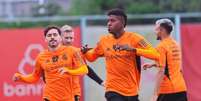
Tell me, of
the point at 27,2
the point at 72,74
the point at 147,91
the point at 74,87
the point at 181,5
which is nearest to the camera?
the point at 72,74

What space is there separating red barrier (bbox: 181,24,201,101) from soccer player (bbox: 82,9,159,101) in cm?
556

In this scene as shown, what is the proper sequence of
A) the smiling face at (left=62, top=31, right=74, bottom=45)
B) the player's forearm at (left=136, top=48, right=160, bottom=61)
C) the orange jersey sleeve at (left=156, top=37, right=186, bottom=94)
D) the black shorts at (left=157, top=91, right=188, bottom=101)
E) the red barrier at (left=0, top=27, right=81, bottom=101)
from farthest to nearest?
the red barrier at (left=0, top=27, right=81, bottom=101), the smiling face at (left=62, top=31, right=74, bottom=45), the black shorts at (left=157, top=91, right=188, bottom=101), the orange jersey sleeve at (left=156, top=37, right=186, bottom=94), the player's forearm at (left=136, top=48, right=160, bottom=61)

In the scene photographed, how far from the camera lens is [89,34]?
17.0 m

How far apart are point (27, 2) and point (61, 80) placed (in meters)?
41.7

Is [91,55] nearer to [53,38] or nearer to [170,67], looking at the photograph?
[53,38]

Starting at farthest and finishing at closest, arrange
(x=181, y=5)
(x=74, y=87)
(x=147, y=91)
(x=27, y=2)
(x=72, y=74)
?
1. (x=27, y=2)
2. (x=181, y=5)
3. (x=147, y=91)
4. (x=74, y=87)
5. (x=72, y=74)

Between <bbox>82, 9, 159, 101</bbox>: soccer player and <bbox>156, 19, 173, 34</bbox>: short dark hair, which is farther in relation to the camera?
<bbox>156, 19, 173, 34</bbox>: short dark hair

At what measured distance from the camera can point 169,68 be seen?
1248cm

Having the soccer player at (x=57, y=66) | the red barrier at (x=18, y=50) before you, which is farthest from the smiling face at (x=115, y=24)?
the red barrier at (x=18, y=50)

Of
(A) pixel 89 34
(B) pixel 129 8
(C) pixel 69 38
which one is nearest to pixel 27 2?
(B) pixel 129 8

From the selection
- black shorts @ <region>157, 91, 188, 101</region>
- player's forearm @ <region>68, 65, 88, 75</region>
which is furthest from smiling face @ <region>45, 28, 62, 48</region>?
black shorts @ <region>157, 91, 188, 101</region>

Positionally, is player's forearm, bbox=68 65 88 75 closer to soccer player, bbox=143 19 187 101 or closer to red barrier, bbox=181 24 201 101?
soccer player, bbox=143 19 187 101

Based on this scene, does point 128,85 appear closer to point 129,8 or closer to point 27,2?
point 129,8

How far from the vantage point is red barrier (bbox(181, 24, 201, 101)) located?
17203 mm
